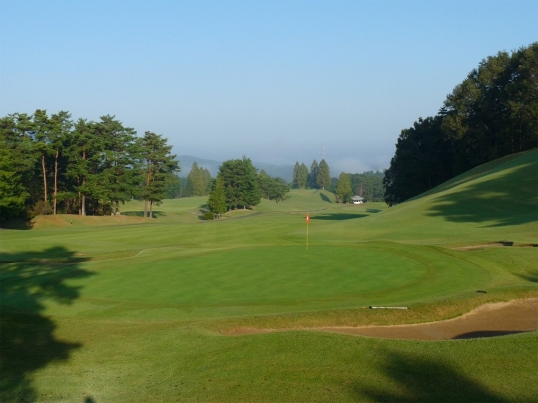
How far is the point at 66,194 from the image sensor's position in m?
76.3

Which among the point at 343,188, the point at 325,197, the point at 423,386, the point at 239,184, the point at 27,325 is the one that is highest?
the point at 343,188

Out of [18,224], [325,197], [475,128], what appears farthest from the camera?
[325,197]

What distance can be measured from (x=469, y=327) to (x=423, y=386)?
6.48 meters

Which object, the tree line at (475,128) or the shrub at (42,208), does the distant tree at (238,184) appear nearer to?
the tree line at (475,128)

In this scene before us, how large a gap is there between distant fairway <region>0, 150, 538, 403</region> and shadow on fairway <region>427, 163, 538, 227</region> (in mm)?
8560

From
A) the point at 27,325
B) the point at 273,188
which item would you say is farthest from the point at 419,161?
the point at 273,188

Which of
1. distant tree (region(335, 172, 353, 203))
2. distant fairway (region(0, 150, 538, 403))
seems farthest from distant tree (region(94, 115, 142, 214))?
distant tree (region(335, 172, 353, 203))

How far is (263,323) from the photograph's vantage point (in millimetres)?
13555

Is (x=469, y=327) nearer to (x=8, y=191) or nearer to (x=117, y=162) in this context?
(x=8, y=191)

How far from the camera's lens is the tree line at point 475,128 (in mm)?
71062

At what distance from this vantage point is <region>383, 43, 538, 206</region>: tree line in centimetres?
7106

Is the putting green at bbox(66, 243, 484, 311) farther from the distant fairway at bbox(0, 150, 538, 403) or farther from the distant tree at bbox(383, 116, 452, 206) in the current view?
the distant tree at bbox(383, 116, 452, 206)

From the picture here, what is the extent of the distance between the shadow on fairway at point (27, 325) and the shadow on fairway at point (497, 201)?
2692 centimetres

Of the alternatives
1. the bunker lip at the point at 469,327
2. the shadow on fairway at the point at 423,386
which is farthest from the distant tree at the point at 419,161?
the shadow on fairway at the point at 423,386
